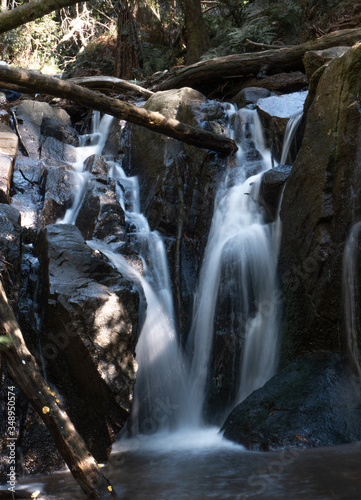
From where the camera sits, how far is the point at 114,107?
697cm

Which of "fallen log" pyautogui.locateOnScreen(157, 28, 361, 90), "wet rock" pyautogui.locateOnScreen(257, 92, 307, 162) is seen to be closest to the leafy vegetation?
"fallen log" pyautogui.locateOnScreen(157, 28, 361, 90)

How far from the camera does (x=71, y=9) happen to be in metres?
19.6

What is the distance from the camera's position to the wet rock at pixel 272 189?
22.5 ft

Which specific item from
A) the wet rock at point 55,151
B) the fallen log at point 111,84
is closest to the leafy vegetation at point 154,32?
the fallen log at point 111,84

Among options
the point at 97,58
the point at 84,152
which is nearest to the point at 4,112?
the point at 84,152

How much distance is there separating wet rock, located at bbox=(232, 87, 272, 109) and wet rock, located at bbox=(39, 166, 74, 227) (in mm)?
3925

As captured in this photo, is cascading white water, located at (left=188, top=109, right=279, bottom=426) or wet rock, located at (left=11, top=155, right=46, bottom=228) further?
wet rock, located at (left=11, top=155, right=46, bottom=228)

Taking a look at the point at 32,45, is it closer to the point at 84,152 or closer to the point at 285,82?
the point at 84,152

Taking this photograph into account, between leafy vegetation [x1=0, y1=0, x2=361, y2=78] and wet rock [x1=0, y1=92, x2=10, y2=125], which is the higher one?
leafy vegetation [x1=0, y1=0, x2=361, y2=78]

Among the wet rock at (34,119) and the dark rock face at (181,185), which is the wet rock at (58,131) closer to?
the wet rock at (34,119)

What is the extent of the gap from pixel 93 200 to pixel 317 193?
3784 millimetres

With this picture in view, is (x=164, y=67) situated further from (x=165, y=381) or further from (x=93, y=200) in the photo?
(x=165, y=381)

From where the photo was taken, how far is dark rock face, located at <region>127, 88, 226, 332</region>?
24.3 ft

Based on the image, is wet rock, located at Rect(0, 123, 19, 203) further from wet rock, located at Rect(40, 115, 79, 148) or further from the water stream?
the water stream
